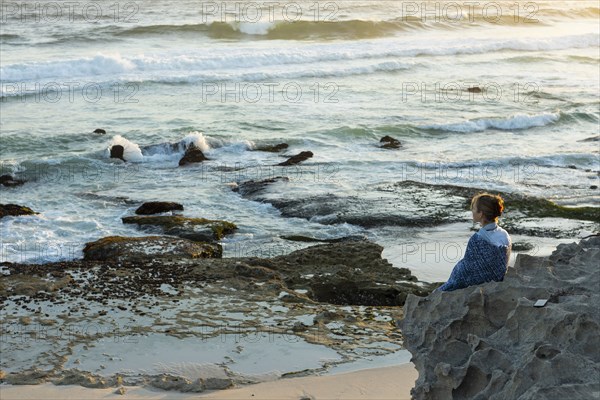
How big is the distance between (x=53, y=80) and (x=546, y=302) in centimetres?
2579

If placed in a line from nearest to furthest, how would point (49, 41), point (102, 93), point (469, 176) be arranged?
point (469, 176), point (102, 93), point (49, 41)

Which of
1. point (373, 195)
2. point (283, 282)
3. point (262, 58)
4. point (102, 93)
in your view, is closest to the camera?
point (283, 282)

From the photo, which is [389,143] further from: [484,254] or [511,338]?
[511,338]

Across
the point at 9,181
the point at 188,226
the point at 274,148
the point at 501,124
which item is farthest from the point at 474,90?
the point at 188,226

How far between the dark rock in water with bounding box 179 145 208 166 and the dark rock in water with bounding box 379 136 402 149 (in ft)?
14.5

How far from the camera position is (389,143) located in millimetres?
20859

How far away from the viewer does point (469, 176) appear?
17.4 metres

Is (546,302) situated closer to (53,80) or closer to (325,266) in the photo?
(325,266)

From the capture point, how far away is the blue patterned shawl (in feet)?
21.7

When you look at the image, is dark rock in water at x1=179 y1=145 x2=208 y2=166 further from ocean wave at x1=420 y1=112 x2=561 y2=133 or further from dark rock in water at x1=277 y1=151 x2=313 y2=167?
ocean wave at x1=420 y1=112 x2=561 y2=133

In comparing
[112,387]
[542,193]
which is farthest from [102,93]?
[112,387]

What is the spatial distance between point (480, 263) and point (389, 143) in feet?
47.1

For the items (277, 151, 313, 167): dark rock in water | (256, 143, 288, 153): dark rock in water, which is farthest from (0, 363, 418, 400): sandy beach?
(256, 143, 288, 153): dark rock in water

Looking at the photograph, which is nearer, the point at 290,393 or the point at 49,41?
the point at 290,393
